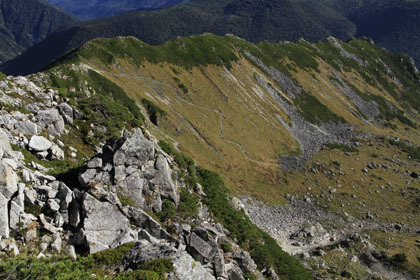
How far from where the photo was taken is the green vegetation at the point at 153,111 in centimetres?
6394

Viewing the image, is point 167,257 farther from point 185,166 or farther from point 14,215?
point 185,166

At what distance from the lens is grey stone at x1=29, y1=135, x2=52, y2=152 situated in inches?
891

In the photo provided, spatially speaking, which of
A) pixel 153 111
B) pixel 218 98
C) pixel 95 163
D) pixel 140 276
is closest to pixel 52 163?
pixel 95 163

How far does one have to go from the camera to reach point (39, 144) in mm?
23203

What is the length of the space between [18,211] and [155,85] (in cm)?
6380

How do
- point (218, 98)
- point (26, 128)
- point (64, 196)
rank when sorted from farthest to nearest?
point (218, 98) < point (26, 128) < point (64, 196)

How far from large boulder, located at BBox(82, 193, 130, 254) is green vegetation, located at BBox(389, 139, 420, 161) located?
340 feet

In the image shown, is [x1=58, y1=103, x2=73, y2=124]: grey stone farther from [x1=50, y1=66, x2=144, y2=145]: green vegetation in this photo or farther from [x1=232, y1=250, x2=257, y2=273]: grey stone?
[x1=232, y1=250, x2=257, y2=273]: grey stone

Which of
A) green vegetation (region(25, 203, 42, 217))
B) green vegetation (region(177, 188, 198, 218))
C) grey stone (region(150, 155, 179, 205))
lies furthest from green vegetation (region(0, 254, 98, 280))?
green vegetation (region(177, 188, 198, 218))

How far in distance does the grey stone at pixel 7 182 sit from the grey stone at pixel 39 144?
6.94 meters

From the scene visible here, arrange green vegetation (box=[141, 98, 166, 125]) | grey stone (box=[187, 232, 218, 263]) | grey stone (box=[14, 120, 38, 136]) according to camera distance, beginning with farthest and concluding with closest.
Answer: green vegetation (box=[141, 98, 166, 125]) < grey stone (box=[14, 120, 38, 136]) < grey stone (box=[187, 232, 218, 263])

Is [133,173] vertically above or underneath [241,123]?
above

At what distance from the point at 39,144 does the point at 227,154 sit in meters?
48.8

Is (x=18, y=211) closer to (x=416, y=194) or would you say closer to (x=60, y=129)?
(x=60, y=129)
